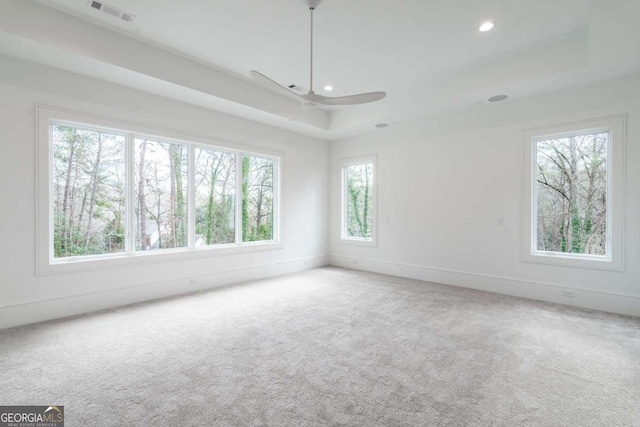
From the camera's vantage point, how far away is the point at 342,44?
3686mm

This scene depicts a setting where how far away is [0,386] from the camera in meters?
2.21

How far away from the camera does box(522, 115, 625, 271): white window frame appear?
3863mm

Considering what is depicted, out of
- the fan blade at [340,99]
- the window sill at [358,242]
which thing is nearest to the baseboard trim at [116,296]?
the window sill at [358,242]

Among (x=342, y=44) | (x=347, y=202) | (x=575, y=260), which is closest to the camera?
(x=342, y=44)

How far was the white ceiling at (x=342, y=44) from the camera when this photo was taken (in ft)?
9.80

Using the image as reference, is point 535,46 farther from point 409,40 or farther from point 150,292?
point 150,292

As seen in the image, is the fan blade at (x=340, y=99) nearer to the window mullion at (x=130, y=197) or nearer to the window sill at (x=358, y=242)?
the window mullion at (x=130, y=197)

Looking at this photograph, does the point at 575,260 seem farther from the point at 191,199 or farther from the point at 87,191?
the point at 87,191

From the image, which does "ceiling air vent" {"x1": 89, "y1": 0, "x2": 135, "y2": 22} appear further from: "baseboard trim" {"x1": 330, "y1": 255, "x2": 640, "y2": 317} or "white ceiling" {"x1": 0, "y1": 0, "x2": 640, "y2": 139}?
"baseboard trim" {"x1": 330, "y1": 255, "x2": 640, "y2": 317}

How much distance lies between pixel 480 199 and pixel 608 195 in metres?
1.53

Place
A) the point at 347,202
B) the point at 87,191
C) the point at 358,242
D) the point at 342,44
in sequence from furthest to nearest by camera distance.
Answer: the point at 347,202
the point at 358,242
the point at 87,191
the point at 342,44

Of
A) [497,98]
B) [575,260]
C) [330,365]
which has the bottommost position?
[330,365]

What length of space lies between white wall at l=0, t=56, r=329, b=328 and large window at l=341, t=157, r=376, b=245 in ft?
6.24

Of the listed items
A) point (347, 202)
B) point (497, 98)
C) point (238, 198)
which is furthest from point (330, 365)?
point (347, 202)
